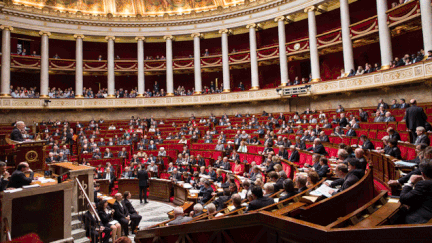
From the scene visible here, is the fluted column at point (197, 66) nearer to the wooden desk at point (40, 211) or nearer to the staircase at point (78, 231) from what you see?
the staircase at point (78, 231)

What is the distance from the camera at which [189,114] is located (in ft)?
77.5

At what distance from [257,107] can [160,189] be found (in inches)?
483

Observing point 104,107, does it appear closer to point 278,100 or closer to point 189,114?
point 189,114

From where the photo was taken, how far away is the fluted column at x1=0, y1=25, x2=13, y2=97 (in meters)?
19.9

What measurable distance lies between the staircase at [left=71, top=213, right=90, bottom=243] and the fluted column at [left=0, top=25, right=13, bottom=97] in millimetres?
18833

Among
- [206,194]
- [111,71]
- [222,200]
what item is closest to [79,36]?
[111,71]

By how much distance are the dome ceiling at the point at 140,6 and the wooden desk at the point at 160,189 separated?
17751 millimetres

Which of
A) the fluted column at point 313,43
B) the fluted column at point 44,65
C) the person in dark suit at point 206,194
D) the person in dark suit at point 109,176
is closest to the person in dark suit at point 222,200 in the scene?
the person in dark suit at point 206,194

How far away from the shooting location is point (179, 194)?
10.7 metres

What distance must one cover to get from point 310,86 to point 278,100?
326cm

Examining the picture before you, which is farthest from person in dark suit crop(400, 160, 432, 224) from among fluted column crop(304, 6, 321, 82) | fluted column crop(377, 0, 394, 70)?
fluted column crop(304, 6, 321, 82)

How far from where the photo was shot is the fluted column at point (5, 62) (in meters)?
19.9

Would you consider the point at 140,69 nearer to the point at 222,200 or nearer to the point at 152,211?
the point at 152,211

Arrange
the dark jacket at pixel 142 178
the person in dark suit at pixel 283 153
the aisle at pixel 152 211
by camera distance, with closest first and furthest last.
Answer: the aisle at pixel 152 211, the person in dark suit at pixel 283 153, the dark jacket at pixel 142 178
